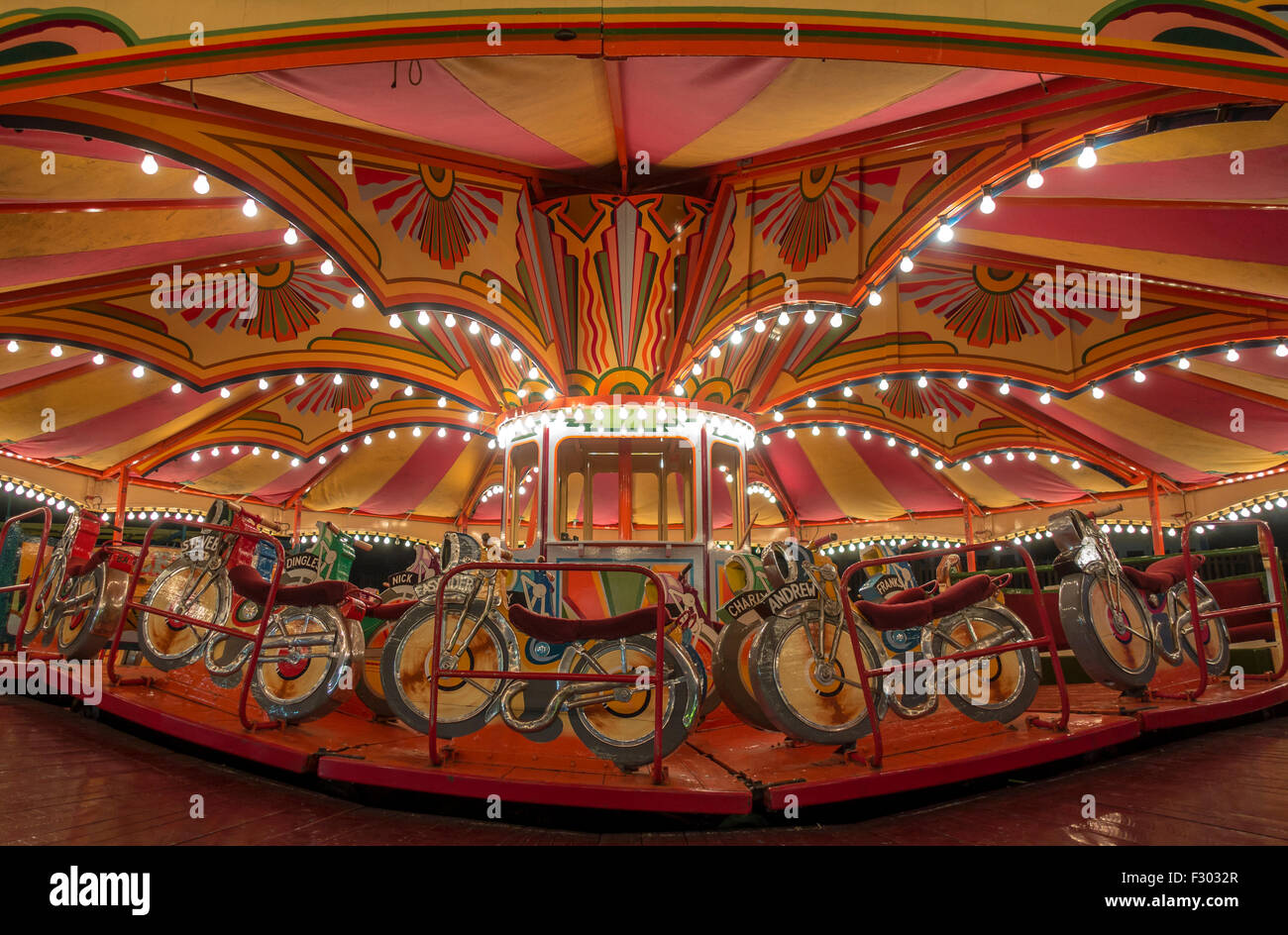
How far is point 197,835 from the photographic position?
8.09 ft

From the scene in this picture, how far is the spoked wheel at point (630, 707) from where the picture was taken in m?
3.21

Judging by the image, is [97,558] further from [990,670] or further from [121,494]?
[121,494]

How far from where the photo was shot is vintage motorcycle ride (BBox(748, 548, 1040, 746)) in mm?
3438

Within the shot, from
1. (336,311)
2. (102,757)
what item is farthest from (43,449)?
(102,757)

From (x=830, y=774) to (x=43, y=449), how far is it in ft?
47.1

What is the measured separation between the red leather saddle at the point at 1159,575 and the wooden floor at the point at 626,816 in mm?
1217

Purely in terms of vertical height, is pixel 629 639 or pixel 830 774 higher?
pixel 629 639

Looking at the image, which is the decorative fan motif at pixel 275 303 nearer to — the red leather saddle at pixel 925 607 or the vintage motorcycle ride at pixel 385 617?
the vintage motorcycle ride at pixel 385 617

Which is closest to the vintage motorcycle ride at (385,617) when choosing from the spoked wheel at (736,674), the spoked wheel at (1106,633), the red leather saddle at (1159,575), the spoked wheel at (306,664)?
the spoked wheel at (306,664)

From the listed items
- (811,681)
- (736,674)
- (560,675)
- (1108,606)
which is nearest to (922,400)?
(1108,606)

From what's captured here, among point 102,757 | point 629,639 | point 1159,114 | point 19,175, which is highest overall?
point 19,175
